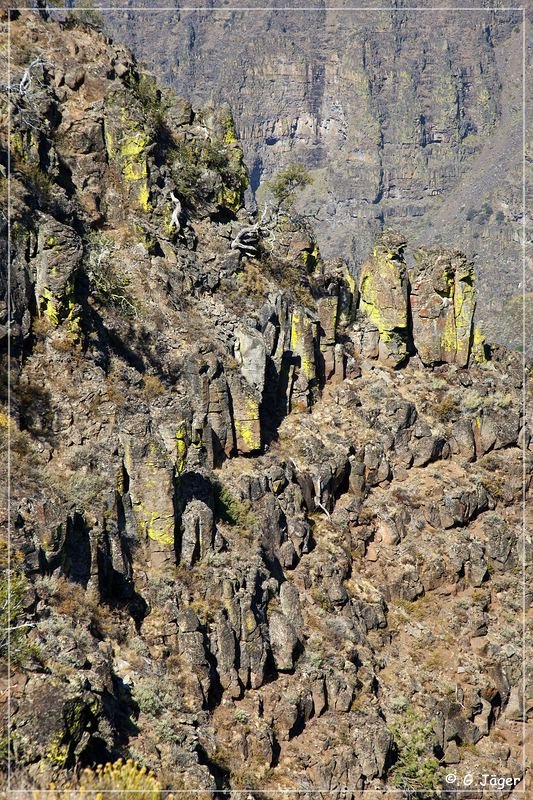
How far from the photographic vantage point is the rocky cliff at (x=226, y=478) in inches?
950

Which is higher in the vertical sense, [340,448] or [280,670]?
[340,448]

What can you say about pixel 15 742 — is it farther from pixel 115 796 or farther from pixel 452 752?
pixel 452 752

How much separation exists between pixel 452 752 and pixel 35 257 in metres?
19.0

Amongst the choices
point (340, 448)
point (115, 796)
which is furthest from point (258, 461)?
point (115, 796)

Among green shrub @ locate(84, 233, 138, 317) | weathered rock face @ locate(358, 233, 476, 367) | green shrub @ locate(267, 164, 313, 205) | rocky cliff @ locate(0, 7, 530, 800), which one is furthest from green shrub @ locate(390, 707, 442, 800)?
green shrub @ locate(267, 164, 313, 205)

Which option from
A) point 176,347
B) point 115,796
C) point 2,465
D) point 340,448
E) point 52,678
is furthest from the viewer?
point 340,448

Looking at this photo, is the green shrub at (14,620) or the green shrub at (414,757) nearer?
the green shrub at (14,620)

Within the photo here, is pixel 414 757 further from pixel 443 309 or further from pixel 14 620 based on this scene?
pixel 443 309

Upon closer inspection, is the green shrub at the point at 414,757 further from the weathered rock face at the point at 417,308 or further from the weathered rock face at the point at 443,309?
the weathered rock face at the point at 443,309

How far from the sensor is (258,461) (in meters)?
34.9

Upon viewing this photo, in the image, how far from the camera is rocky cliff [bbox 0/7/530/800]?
24.1 metres

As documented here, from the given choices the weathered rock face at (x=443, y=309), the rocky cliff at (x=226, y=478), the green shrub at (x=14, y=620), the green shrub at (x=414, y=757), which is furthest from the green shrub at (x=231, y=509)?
the weathered rock face at (x=443, y=309)

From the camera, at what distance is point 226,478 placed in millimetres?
33188

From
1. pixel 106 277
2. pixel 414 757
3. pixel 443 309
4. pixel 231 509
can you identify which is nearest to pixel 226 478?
pixel 231 509
